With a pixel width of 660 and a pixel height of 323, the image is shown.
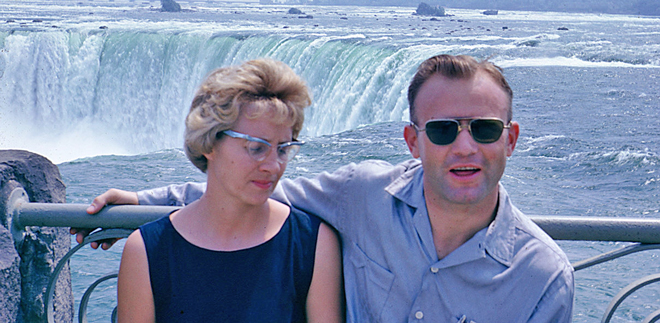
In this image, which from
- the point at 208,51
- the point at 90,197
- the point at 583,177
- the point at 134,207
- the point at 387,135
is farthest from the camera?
the point at 208,51

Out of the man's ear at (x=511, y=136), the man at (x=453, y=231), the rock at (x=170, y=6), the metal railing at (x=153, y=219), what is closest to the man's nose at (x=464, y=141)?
the man at (x=453, y=231)

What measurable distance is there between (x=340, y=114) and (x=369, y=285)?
12.7m

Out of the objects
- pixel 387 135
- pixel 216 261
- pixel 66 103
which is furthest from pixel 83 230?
pixel 66 103

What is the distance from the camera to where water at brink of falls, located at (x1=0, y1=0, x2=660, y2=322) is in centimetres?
933

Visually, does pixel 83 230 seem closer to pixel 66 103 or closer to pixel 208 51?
A: pixel 208 51

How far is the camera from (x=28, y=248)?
2.05 metres

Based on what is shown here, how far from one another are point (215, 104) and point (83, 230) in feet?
2.09

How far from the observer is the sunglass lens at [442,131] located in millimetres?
1654

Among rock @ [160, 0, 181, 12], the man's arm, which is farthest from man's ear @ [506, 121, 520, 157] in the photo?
rock @ [160, 0, 181, 12]

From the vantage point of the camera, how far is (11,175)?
1968 millimetres

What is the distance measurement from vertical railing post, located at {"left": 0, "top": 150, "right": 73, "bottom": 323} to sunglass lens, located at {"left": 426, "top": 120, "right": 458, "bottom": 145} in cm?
121

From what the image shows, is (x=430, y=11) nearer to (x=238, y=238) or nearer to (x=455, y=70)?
(x=455, y=70)

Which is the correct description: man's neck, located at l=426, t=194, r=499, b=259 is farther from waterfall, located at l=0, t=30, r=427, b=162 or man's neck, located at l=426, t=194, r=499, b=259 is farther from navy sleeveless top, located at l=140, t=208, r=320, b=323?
waterfall, located at l=0, t=30, r=427, b=162

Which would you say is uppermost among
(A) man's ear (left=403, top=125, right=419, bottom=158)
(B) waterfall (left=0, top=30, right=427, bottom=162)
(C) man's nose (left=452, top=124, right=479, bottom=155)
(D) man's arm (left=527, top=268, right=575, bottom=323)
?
(C) man's nose (left=452, top=124, right=479, bottom=155)
